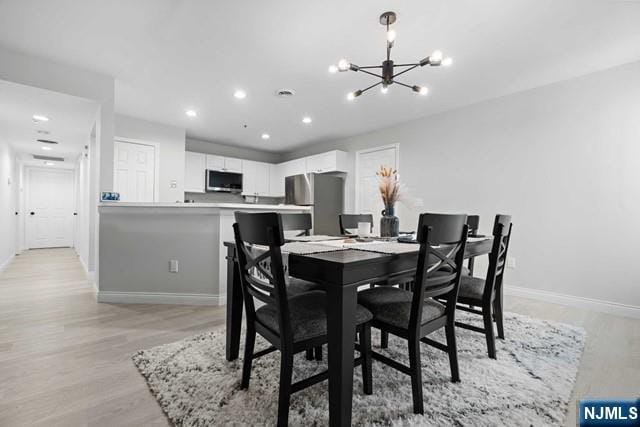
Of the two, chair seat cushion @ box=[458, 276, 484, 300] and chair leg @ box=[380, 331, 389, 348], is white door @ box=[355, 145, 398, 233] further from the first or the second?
chair leg @ box=[380, 331, 389, 348]

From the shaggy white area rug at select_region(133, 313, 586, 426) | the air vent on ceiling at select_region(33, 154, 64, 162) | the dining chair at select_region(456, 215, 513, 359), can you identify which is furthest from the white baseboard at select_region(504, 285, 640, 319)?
the air vent on ceiling at select_region(33, 154, 64, 162)

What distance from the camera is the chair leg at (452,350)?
1.52 m

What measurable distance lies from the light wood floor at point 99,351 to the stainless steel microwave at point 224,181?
277cm

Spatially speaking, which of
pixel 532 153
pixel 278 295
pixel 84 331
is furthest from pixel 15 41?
pixel 532 153

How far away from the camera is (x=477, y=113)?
12.3 ft

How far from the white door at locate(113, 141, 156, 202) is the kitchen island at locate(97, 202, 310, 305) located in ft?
5.42

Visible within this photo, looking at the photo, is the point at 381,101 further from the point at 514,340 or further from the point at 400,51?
the point at 514,340

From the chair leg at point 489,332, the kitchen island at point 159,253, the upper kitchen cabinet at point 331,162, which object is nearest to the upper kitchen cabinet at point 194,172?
the upper kitchen cabinet at point 331,162

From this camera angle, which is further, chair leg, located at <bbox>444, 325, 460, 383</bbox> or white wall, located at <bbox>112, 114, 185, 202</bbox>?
white wall, located at <bbox>112, 114, 185, 202</bbox>

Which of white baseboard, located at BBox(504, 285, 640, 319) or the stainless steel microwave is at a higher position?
the stainless steel microwave

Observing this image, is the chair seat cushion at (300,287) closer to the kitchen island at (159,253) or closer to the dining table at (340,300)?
the dining table at (340,300)

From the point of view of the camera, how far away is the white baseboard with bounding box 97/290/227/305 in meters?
2.94

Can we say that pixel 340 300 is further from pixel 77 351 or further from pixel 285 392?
pixel 77 351

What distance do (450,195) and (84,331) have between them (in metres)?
4.20
